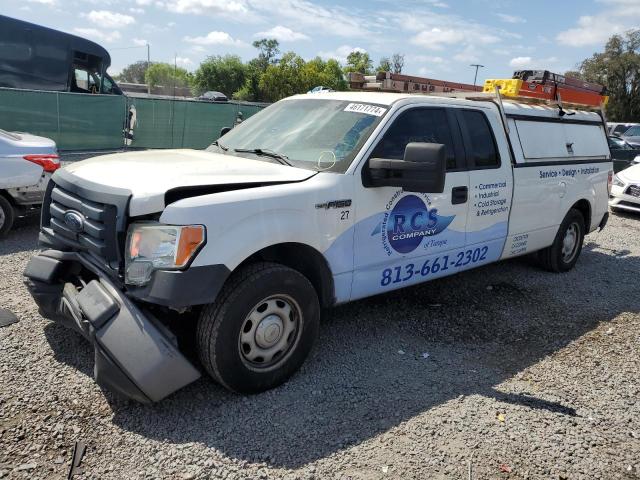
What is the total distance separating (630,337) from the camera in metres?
4.91

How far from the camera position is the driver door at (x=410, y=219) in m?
3.96

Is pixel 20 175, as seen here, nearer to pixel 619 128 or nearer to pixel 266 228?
pixel 266 228

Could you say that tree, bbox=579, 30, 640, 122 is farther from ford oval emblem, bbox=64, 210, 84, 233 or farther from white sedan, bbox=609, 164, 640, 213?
ford oval emblem, bbox=64, 210, 84, 233

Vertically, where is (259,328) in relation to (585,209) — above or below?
below

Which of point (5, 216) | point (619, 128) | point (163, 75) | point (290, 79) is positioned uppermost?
point (163, 75)

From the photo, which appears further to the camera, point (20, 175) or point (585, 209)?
point (585, 209)

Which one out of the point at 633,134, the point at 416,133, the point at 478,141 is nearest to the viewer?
the point at 416,133

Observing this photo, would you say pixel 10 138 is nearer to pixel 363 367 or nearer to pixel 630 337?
pixel 363 367

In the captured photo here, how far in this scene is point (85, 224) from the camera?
3316 millimetres

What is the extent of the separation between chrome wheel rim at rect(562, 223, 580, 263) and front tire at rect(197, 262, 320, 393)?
4.26 meters

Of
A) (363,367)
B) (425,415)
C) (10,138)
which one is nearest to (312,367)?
(363,367)

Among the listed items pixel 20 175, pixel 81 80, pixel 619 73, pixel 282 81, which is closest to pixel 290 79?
pixel 282 81

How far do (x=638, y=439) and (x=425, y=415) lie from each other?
1.31m

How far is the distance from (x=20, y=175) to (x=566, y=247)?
22.1 ft
